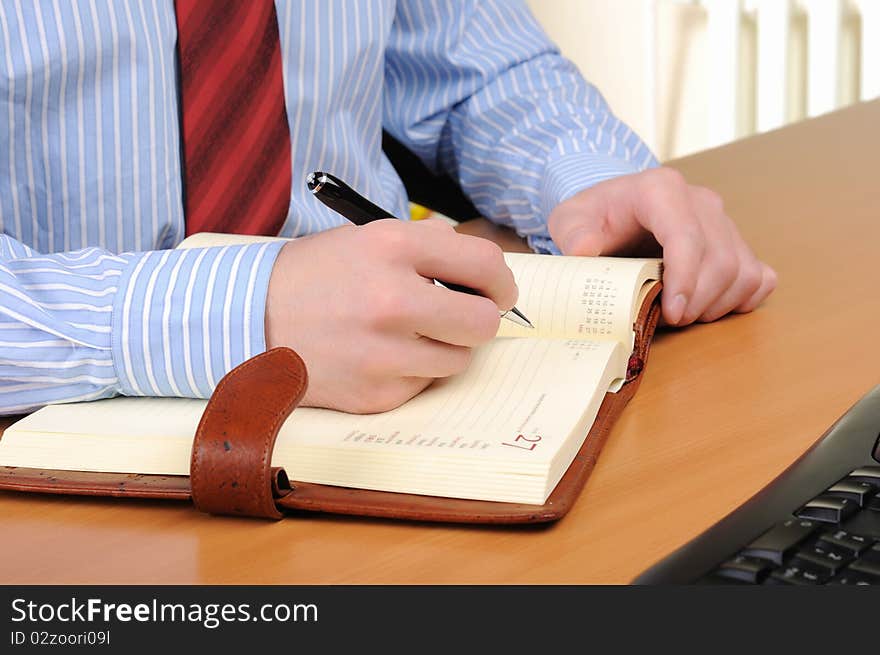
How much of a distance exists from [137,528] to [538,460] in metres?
0.20

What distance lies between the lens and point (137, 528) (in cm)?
56

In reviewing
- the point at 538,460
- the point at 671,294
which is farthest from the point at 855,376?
the point at 538,460

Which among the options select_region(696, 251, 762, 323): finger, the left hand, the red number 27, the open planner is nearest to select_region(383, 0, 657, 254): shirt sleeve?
the left hand

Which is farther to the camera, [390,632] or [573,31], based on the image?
[573,31]

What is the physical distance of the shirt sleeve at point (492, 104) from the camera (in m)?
1.15

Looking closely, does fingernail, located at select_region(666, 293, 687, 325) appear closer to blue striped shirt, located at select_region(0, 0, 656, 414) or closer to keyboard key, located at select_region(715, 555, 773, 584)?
blue striped shirt, located at select_region(0, 0, 656, 414)

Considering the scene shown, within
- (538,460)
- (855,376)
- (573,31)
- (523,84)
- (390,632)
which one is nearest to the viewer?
(390,632)

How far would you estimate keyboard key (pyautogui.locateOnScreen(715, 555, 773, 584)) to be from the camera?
0.41 m

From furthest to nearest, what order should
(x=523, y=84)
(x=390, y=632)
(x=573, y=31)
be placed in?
(x=573, y=31), (x=523, y=84), (x=390, y=632)

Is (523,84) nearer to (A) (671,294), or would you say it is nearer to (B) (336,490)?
(A) (671,294)

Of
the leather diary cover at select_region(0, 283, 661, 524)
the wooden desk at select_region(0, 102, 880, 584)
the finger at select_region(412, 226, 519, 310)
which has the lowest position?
the wooden desk at select_region(0, 102, 880, 584)

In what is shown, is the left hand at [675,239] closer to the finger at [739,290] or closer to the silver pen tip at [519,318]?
the finger at [739,290]

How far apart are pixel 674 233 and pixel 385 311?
0.28 metres

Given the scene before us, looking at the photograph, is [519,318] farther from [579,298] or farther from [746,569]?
[746,569]
